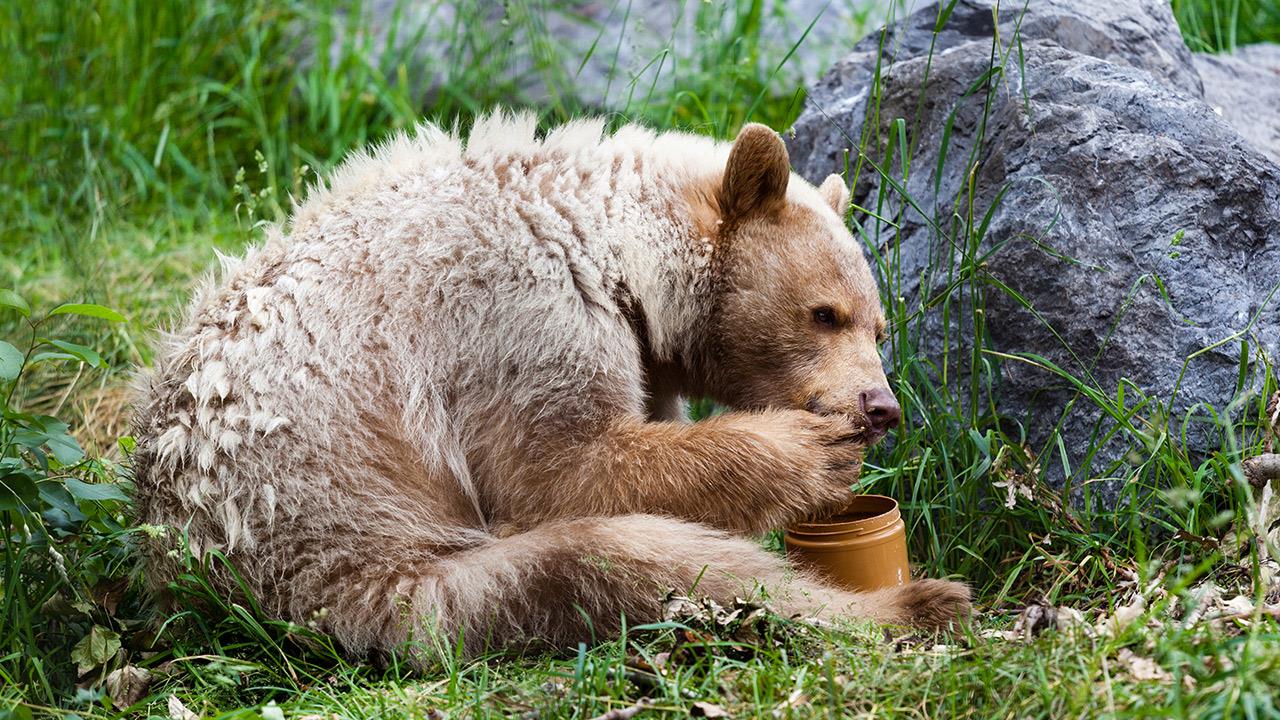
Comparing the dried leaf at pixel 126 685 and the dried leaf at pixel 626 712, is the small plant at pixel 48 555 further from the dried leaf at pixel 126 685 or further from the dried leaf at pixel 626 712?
the dried leaf at pixel 626 712

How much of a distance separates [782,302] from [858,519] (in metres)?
0.73

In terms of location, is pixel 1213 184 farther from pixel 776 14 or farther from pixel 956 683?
pixel 776 14

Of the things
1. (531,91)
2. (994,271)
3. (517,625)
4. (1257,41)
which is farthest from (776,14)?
(517,625)

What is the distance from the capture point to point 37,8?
772cm

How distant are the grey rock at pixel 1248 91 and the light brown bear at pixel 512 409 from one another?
2.83m

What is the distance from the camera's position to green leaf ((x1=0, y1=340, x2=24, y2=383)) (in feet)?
10.8

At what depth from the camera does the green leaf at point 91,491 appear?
3570mm

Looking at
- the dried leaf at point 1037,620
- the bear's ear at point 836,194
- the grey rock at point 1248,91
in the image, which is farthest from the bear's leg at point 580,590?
the grey rock at point 1248,91

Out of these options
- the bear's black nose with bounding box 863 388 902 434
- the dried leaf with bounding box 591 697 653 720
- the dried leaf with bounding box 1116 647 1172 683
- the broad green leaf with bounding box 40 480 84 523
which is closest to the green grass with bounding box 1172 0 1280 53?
the bear's black nose with bounding box 863 388 902 434

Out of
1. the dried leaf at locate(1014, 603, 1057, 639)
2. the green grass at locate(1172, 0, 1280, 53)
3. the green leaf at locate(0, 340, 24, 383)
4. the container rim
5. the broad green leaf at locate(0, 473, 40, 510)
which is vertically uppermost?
the green grass at locate(1172, 0, 1280, 53)

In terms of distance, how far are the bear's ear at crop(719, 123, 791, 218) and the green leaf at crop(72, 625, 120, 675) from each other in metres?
2.28

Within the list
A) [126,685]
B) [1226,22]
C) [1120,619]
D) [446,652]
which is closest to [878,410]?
[1120,619]

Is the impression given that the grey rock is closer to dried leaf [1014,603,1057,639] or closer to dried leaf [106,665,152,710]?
dried leaf [1014,603,1057,639]

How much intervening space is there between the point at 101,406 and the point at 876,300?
358 centimetres
